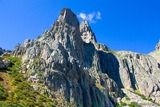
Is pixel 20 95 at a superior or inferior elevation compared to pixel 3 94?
superior

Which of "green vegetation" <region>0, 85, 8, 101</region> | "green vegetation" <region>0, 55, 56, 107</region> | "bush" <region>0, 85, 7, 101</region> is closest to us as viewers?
"green vegetation" <region>0, 55, 56, 107</region>

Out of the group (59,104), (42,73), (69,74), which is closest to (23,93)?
(59,104)

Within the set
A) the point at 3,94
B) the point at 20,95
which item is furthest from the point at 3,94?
the point at 20,95

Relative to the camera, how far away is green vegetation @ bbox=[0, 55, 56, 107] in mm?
139750

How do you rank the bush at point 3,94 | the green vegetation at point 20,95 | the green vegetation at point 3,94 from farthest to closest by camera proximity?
the green vegetation at point 3,94 → the bush at point 3,94 → the green vegetation at point 20,95

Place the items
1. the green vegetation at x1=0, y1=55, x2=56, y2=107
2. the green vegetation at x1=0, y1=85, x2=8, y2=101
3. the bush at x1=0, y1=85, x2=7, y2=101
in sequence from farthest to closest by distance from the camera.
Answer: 1. the green vegetation at x1=0, y1=85, x2=8, y2=101
2. the bush at x1=0, y1=85, x2=7, y2=101
3. the green vegetation at x1=0, y1=55, x2=56, y2=107

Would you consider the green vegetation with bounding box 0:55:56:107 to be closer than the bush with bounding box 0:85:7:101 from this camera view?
Yes

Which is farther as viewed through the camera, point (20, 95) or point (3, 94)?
point (20, 95)

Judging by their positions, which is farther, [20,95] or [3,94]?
[20,95]

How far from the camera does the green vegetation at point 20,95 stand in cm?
13975

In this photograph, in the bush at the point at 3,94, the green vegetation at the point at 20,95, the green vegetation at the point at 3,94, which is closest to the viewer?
the green vegetation at the point at 20,95

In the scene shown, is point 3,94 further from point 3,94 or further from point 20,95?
point 20,95

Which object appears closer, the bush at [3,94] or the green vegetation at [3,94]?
the bush at [3,94]

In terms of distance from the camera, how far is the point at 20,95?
148250 mm
